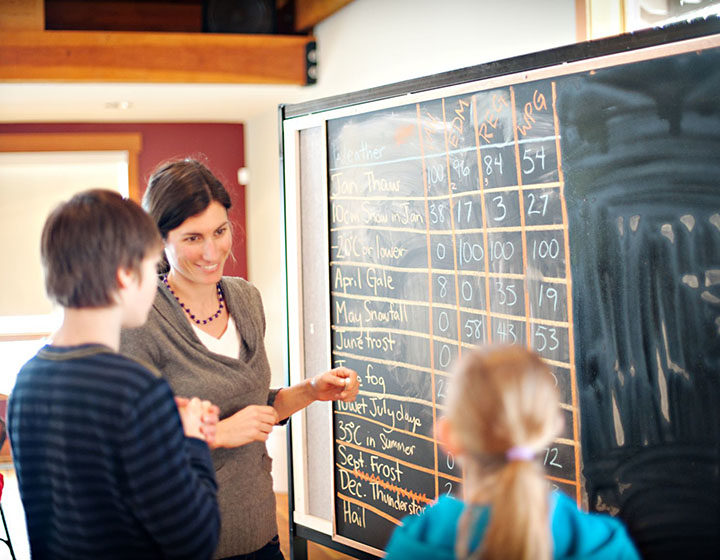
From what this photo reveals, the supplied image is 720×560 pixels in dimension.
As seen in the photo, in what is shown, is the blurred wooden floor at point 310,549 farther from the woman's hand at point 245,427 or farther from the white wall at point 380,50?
the woman's hand at point 245,427

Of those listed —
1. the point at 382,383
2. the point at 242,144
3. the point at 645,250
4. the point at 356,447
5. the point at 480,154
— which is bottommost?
the point at 356,447

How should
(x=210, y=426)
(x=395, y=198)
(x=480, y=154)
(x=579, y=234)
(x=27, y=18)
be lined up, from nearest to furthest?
(x=210, y=426), (x=579, y=234), (x=480, y=154), (x=395, y=198), (x=27, y=18)

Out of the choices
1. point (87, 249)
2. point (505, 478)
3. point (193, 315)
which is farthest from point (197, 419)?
point (193, 315)

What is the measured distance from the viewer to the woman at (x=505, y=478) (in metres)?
0.93

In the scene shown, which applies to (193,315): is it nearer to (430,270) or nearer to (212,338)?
(212,338)

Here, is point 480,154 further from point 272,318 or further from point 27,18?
point 272,318

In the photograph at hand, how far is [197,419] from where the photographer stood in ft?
3.80

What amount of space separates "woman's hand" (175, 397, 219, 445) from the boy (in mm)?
25

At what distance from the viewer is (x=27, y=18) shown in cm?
413

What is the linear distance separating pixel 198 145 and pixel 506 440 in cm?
528

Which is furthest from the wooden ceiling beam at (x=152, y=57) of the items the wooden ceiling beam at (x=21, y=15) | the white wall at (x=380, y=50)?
the white wall at (x=380, y=50)

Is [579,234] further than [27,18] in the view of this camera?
No

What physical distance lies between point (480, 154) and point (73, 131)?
4361 millimetres

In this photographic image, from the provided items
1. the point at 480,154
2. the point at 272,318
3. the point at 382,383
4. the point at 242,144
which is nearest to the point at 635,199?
the point at 480,154
